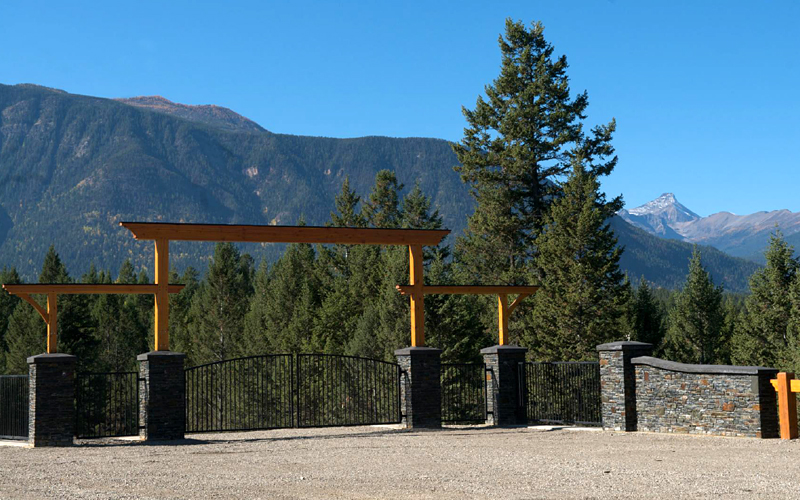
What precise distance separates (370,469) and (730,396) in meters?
6.68

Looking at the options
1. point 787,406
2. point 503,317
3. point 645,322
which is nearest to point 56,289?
point 503,317

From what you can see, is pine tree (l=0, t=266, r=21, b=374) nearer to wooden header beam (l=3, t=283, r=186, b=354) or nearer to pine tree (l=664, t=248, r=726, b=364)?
wooden header beam (l=3, t=283, r=186, b=354)

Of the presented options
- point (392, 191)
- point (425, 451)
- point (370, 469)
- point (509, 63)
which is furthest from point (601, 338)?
point (392, 191)

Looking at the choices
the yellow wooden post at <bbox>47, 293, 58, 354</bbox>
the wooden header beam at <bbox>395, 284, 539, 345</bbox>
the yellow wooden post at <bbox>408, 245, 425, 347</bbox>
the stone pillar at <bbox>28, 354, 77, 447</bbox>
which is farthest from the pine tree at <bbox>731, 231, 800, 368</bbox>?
the stone pillar at <bbox>28, 354, 77, 447</bbox>

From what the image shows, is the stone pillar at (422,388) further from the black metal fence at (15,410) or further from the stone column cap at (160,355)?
the black metal fence at (15,410)

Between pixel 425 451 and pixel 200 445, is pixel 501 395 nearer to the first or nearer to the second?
pixel 425 451

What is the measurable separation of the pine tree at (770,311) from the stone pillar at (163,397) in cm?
3466

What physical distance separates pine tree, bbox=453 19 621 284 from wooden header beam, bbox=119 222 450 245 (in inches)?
690

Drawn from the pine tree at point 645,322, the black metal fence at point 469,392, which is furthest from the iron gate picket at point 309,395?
the pine tree at point 645,322

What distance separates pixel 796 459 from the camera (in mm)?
11180

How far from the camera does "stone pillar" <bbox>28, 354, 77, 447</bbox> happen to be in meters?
15.4

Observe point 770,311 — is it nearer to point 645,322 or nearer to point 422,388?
point 645,322

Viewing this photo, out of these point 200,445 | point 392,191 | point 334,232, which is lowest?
point 200,445

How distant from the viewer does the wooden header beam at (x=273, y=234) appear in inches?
651
